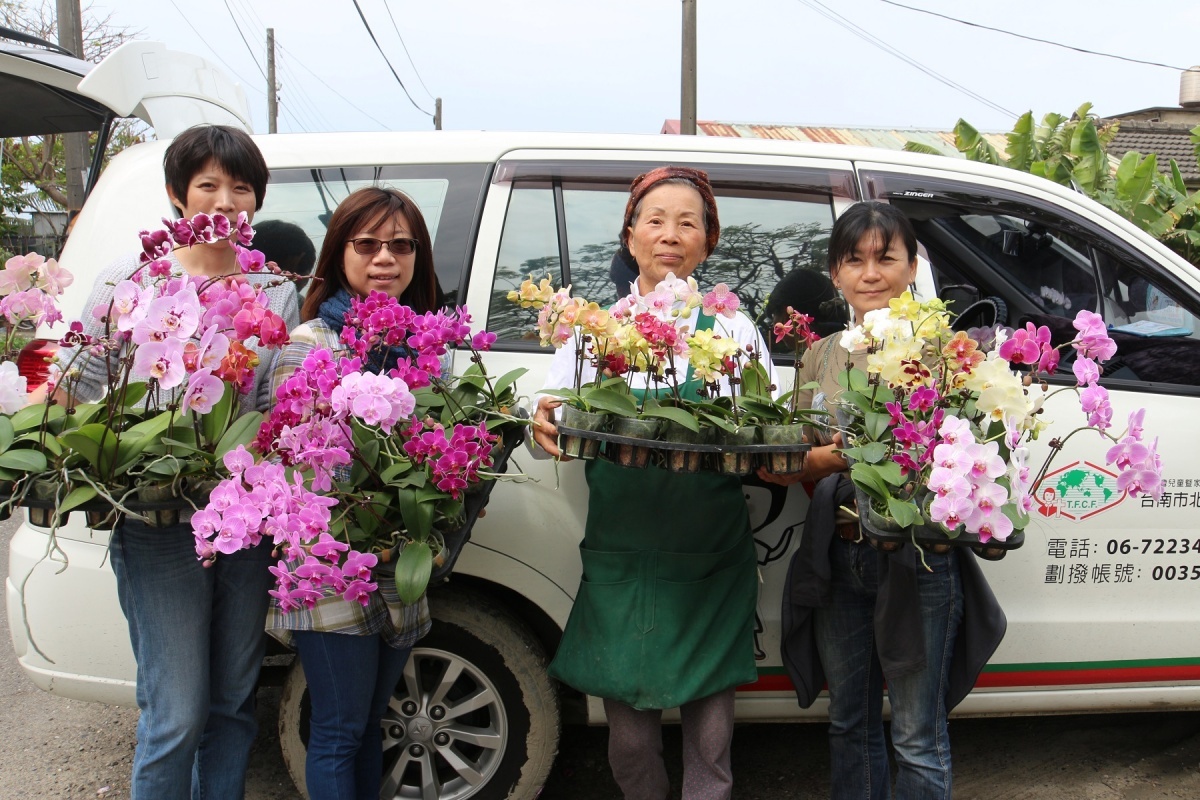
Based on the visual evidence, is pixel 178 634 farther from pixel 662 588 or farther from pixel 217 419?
pixel 662 588

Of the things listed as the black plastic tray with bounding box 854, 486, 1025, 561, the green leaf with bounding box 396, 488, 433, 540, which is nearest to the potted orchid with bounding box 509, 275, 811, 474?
the black plastic tray with bounding box 854, 486, 1025, 561

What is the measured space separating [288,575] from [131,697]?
1.21 meters

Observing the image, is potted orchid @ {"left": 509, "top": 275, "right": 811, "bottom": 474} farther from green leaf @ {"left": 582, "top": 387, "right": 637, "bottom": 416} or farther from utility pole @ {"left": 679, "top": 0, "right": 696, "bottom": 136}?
utility pole @ {"left": 679, "top": 0, "right": 696, "bottom": 136}

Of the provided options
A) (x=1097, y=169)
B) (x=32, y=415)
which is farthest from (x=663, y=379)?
(x=1097, y=169)

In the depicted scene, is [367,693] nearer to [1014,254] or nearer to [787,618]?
[787,618]

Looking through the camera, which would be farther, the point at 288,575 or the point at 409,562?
the point at 409,562

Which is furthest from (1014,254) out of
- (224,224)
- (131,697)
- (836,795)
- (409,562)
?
(131,697)

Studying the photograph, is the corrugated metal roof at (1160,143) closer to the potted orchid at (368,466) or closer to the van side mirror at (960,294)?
the van side mirror at (960,294)

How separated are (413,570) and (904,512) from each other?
3.33 ft

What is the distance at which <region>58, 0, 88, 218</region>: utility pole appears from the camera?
11062 mm

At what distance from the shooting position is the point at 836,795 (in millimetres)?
2473

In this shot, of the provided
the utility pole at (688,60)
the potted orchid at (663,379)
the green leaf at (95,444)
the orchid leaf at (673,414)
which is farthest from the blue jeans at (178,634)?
the utility pole at (688,60)

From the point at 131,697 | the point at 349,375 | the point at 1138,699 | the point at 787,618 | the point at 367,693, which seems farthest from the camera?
the point at 1138,699

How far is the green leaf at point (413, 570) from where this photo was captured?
188 cm
